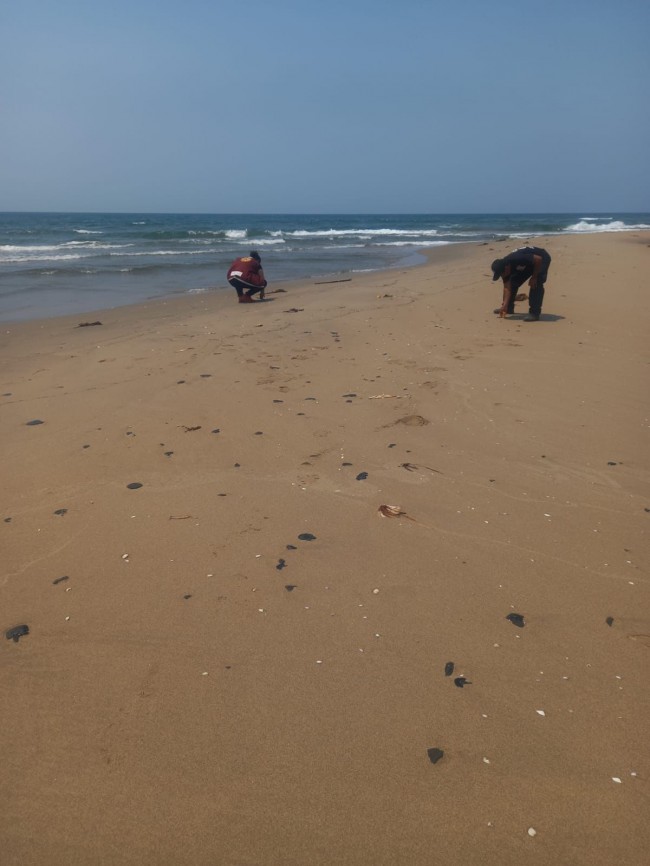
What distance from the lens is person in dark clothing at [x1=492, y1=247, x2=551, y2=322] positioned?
7.64 metres

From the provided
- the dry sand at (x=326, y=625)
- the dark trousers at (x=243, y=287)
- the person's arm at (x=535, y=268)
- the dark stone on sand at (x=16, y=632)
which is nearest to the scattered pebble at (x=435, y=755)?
the dry sand at (x=326, y=625)

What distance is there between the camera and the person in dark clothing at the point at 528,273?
7.64 metres

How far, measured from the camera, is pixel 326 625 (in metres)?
2.42

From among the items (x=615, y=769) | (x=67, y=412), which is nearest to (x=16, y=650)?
(x=615, y=769)

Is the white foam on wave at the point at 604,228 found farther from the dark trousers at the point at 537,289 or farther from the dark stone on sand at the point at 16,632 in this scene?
the dark stone on sand at the point at 16,632

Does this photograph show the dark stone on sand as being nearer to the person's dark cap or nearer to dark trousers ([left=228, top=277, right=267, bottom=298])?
the person's dark cap

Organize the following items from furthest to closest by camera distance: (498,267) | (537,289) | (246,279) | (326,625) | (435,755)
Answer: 1. (246,279)
2. (498,267)
3. (537,289)
4. (326,625)
5. (435,755)

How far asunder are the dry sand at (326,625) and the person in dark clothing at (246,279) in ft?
19.7

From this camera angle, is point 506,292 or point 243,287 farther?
point 243,287

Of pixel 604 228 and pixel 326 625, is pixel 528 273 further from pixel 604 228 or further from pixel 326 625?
pixel 604 228

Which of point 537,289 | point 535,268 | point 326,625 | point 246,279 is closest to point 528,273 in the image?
point 535,268

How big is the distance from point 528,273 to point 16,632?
6990 millimetres

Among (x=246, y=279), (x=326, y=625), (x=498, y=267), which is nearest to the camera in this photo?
(x=326, y=625)

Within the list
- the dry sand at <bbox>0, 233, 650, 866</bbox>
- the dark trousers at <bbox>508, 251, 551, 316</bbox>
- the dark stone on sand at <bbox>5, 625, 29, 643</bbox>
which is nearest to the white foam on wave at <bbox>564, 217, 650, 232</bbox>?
the dark trousers at <bbox>508, 251, 551, 316</bbox>
